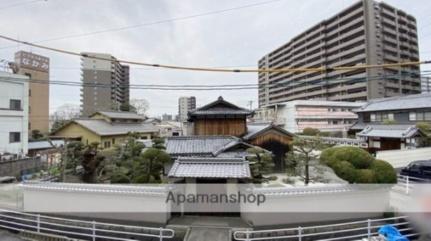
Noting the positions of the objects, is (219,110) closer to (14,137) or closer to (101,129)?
(101,129)

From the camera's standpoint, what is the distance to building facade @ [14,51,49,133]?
36969 mm

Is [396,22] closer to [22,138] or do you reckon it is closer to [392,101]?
[392,101]

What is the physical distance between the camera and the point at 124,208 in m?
8.86

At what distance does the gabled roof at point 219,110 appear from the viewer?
18.9 m

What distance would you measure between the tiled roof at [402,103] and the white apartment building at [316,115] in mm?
11642

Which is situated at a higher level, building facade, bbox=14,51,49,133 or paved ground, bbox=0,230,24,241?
building facade, bbox=14,51,49,133

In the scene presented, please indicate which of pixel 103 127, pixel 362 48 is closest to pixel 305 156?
pixel 103 127

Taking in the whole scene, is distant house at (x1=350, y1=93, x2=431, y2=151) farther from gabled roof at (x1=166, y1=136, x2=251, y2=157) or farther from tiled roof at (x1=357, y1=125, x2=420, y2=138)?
gabled roof at (x1=166, y1=136, x2=251, y2=157)

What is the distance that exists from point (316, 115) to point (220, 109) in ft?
96.6

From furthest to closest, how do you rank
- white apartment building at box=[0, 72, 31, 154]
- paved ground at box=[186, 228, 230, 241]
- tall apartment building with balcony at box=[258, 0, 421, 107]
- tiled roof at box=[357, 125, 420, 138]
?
tall apartment building with balcony at box=[258, 0, 421, 107] < white apartment building at box=[0, 72, 31, 154] < tiled roof at box=[357, 125, 420, 138] < paved ground at box=[186, 228, 230, 241]

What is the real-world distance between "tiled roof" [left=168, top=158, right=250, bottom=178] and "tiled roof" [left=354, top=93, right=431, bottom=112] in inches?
977

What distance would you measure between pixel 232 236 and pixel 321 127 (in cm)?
4022

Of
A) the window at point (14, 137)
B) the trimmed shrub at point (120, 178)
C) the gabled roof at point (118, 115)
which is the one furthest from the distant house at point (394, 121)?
the window at point (14, 137)

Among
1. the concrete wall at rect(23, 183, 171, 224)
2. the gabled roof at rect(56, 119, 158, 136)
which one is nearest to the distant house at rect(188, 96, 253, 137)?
the concrete wall at rect(23, 183, 171, 224)
